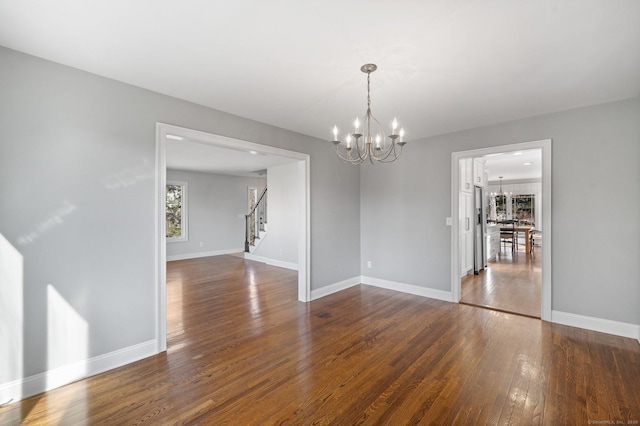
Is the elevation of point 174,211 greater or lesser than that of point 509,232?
greater

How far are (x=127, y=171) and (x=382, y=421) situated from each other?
9.60 feet

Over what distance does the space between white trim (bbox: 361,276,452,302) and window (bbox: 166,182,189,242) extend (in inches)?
222

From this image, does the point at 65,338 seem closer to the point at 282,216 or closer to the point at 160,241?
the point at 160,241

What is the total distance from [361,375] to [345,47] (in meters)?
2.61

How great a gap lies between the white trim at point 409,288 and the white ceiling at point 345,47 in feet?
9.17

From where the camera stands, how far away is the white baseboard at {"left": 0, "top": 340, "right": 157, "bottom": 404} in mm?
2121

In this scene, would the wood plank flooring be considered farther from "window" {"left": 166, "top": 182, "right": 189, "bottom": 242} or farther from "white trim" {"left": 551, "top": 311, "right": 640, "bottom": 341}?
"window" {"left": 166, "top": 182, "right": 189, "bottom": 242}

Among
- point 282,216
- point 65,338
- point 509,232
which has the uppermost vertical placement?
point 282,216

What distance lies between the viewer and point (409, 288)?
4.83 m

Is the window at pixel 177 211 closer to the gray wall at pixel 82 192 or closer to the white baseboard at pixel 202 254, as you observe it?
the white baseboard at pixel 202 254

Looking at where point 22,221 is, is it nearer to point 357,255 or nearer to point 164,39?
point 164,39

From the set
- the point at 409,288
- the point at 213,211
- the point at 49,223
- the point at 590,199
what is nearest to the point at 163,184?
the point at 49,223

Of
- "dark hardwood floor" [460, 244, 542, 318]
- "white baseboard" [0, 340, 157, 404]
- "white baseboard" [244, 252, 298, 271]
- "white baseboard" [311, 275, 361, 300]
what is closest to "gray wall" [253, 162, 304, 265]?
"white baseboard" [244, 252, 298, 271]

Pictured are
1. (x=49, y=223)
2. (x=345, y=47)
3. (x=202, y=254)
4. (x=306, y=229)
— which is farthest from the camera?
(x=202, y=254)
